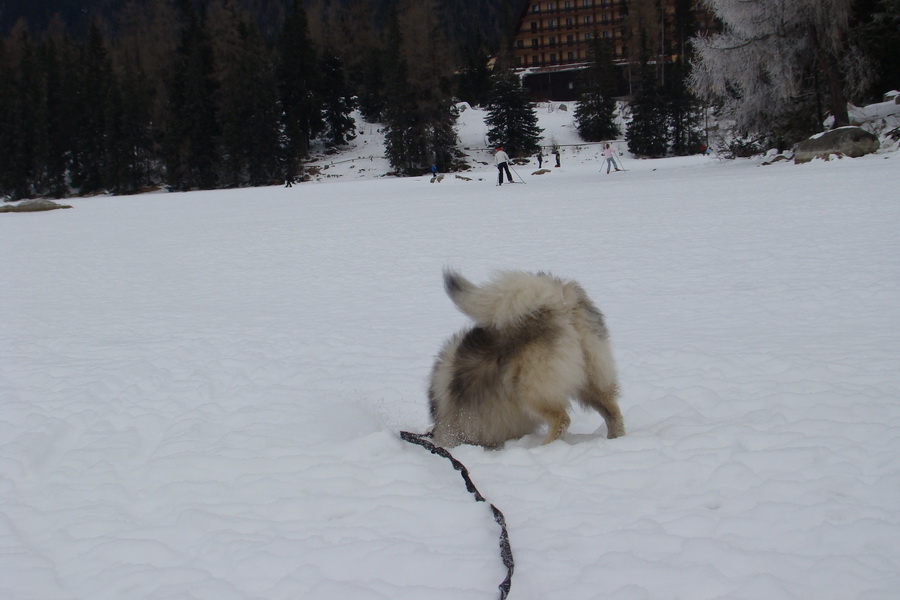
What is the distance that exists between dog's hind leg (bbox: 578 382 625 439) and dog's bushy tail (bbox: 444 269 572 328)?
523 mm

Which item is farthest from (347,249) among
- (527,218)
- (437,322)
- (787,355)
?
(787,355)

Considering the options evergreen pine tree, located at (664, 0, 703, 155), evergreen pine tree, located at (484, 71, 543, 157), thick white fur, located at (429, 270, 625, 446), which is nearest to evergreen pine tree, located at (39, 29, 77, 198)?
evergreen pine tree, located at (484, 71, 543, 157)

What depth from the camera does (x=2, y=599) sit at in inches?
96.2

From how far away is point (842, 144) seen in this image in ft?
70.0

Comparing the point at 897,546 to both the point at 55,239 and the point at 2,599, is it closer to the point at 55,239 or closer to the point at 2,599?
the point at 2,599

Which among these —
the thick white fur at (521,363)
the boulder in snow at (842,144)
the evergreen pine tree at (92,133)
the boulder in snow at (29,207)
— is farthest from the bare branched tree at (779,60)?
the evergreen pine tree at (92,133)

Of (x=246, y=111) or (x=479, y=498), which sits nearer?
(x=479, y=498)

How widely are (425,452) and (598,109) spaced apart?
2410 inches

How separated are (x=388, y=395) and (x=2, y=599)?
2.88m

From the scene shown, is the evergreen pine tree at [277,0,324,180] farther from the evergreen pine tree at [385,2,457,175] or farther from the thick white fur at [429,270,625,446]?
the thick white fur at [429,270,625,446]

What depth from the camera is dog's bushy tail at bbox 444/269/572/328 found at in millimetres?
3168

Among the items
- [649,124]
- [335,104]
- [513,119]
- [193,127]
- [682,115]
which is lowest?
[649,124]

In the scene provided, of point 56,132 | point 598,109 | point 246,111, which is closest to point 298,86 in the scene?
point 246,111

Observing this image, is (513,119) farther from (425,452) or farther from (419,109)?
(425,452)
